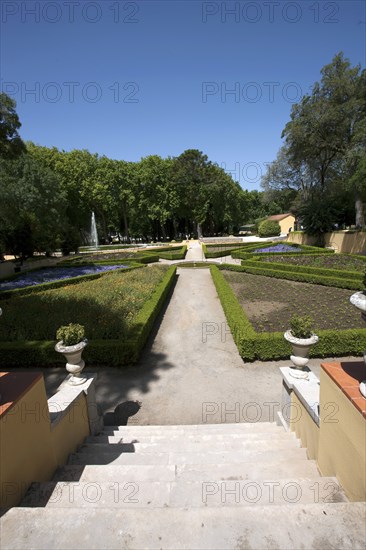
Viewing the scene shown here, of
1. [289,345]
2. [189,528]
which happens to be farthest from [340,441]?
[289,345]

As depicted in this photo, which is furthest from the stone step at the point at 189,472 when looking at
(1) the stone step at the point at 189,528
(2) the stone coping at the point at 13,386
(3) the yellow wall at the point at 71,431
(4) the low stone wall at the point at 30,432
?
(2) the stone coping at the point at 13,386

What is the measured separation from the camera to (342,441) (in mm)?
2754

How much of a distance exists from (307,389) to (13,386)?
12.7 ft

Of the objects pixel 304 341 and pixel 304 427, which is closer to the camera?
pixel 304 427

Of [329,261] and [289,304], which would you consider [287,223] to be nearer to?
[329,261]

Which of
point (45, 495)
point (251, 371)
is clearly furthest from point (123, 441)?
point (251, 371)

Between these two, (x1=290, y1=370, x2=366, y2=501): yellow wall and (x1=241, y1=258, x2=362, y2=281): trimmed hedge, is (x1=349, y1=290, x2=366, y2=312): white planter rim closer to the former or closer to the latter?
(x1=290, y1=370, x2=366, y2=501): yellow wall

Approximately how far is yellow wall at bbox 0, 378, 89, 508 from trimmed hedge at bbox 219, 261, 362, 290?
13611mm

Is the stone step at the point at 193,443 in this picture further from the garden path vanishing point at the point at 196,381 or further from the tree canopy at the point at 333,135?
the tree canopy at the point at 333,135

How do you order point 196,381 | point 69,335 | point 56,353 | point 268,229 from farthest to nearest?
point 268,229, point 56,353, point 196,381, point 69,335

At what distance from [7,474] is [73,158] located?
48.5 m

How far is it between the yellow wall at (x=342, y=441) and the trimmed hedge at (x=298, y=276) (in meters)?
11.8

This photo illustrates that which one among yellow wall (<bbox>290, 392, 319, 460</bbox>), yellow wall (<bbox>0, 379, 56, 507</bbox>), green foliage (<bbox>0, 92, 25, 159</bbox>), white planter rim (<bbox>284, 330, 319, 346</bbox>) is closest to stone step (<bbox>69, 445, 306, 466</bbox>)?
yellow wall (<bbox>290, 392, 319, 460</bbox>)

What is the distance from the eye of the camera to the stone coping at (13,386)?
2647mm
